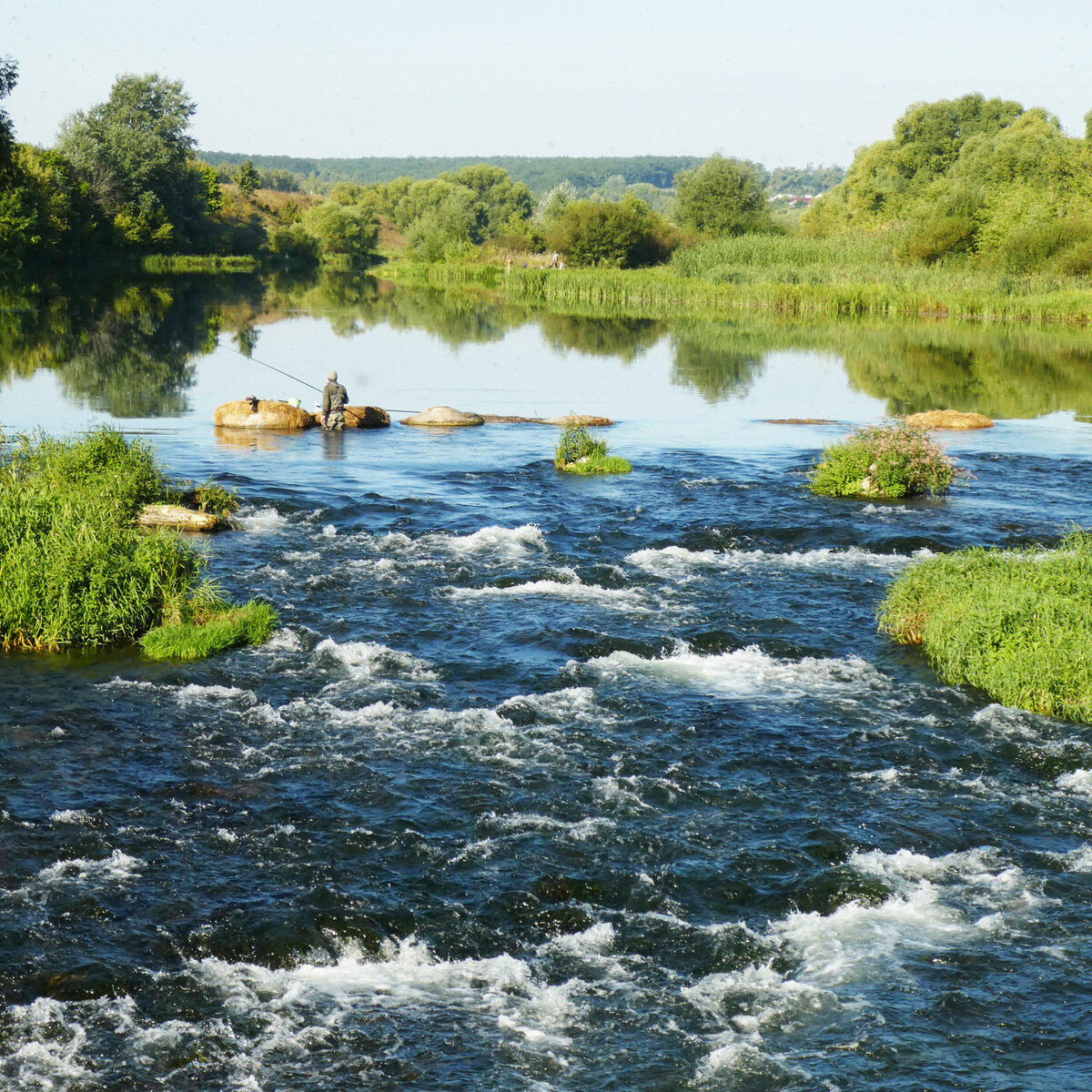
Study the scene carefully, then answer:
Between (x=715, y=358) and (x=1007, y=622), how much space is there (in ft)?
128

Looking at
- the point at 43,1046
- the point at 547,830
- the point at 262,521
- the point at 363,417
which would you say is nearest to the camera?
the point at 43,1046

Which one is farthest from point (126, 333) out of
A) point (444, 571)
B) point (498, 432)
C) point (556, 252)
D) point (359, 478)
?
point (556, 252)

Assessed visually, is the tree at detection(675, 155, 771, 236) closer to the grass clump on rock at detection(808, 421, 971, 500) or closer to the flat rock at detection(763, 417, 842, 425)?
the flat rock at detection(763, 417, 842, 425)

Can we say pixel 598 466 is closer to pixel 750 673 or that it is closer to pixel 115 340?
pixel 750 673

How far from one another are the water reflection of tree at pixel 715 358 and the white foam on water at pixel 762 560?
20.6m

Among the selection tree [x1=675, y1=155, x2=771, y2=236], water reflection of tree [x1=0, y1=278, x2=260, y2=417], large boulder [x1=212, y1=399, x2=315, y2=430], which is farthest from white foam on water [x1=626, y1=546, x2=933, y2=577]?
tree [x1=675, y1=155, x2=771, y2=236]

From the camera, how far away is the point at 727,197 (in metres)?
108

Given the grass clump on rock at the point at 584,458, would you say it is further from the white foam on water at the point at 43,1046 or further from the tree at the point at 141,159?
the tree at the point at 141,159

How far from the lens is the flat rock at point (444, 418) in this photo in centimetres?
3472

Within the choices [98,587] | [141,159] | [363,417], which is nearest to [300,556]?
[98,587]

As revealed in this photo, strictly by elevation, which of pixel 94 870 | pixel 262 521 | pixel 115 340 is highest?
pixel 115 340

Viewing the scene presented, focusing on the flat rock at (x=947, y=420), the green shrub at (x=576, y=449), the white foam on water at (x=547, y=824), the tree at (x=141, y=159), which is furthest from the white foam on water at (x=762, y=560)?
the tree at (x=141, y=159)

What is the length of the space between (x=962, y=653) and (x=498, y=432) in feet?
66.3

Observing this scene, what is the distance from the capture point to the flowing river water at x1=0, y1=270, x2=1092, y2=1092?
8656mm
